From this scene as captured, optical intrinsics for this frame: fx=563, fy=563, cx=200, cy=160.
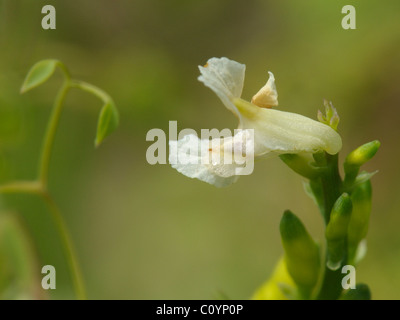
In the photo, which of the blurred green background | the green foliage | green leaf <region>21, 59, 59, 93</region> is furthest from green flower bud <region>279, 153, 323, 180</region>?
the blurred green background

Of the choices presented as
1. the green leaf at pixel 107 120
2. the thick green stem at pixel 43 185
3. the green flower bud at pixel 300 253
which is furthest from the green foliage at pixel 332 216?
the thick green stem at pixel 43 185

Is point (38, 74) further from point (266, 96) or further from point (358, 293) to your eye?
point (358, 293)

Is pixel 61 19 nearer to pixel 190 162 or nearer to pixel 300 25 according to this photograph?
pixel 300 25

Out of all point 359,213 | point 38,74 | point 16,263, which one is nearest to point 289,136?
point 359,213

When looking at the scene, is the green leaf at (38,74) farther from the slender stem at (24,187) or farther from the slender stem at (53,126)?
the slender stem at (24,187)

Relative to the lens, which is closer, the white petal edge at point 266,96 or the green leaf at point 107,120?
the white petal edge at point 266,96
